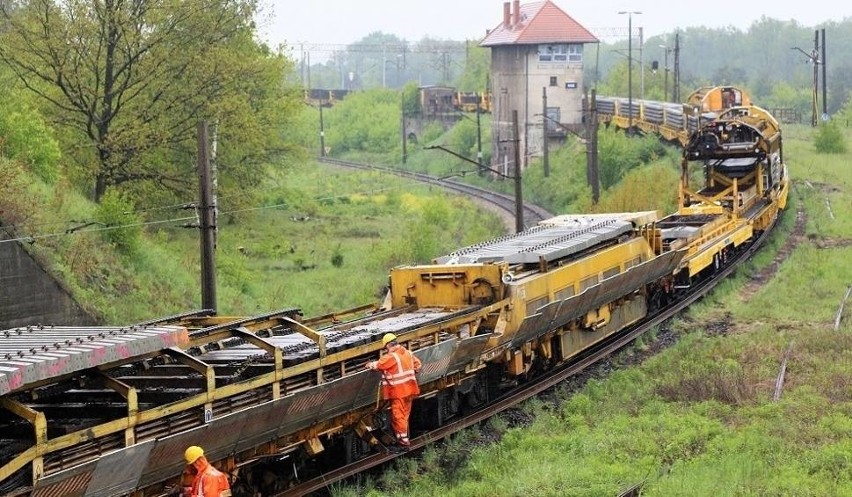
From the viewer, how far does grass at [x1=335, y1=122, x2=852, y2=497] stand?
12.4 metres

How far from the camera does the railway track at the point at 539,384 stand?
44.2 ft

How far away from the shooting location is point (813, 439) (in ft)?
44.9

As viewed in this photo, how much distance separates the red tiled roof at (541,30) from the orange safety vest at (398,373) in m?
52.2

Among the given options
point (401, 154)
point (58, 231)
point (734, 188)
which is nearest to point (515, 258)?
point (58, 231)

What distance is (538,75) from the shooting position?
64.8m

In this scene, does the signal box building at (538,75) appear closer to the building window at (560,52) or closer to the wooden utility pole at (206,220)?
the building window at (560,52)

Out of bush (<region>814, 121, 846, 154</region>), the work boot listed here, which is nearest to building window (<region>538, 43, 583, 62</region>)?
bush (<region>814, 121, 846, 154</region>)

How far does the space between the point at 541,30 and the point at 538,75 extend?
2622 millimetres

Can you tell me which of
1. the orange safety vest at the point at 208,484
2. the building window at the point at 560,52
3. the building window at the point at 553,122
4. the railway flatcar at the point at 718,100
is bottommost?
the orange safety vest at the point at 208,484

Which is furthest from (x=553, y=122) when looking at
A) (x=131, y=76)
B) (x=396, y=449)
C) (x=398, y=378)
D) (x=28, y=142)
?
(x=398, y=378)

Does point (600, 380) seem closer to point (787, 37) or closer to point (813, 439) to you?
point (813, 439)

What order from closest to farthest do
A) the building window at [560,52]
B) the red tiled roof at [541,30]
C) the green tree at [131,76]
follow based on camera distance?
the green tree at [131,76] → the red tiled roof at [541,30] → the building window at [560,52]

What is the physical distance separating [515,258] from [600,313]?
3477 mm

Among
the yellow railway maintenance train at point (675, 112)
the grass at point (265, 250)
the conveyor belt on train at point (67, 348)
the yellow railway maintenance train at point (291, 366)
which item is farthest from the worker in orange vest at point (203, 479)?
the yellow railway maintenance train at point (675, 112)
